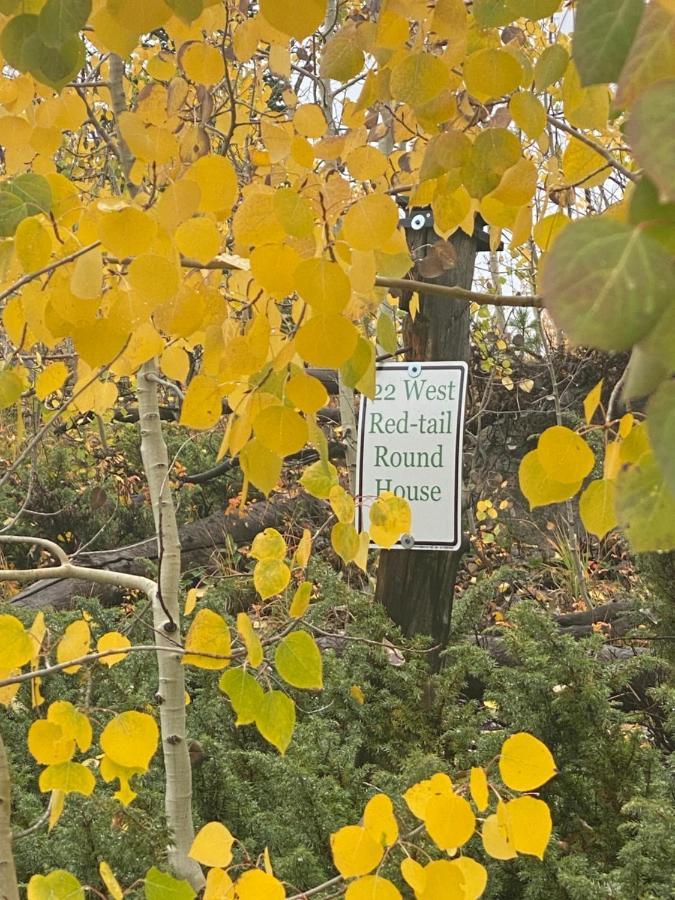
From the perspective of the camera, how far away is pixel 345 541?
1115mm

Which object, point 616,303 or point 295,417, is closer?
point 616,303

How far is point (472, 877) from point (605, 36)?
643 millimetres

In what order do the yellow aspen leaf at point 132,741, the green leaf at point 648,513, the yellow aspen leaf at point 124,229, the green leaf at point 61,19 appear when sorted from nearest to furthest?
the green leaf at point 648,513 → the green leaf at point 61,19 → the yellow aspen leaf at point 124,229 → the yellow aspen leaf at point 132,741

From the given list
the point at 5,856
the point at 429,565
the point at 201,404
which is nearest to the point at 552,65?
the point at 201,404

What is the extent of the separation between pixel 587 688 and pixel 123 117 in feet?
4.57

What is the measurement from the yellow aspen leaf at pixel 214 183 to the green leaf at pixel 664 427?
0.54m

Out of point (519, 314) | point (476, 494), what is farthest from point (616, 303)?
point (519, 314)

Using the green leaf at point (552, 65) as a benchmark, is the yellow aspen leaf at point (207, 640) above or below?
below

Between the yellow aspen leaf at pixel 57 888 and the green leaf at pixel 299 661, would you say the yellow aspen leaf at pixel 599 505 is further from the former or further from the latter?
the yellow aspen leaf at pixel 57 888

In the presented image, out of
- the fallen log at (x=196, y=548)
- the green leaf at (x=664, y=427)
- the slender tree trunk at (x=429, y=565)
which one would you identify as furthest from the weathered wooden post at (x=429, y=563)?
the green leaf at (x=664, y=427)

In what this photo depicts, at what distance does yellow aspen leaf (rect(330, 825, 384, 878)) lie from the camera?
2.30 ft

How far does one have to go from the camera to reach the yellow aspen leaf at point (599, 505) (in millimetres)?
624

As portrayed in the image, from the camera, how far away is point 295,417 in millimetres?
726

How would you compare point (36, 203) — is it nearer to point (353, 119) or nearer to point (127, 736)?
point (353, 119)
